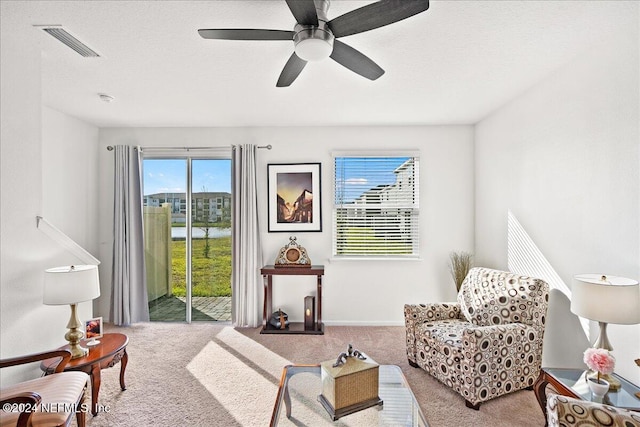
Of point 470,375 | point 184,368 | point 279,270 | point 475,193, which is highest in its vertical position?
point 475,193

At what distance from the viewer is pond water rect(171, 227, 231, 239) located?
4355mm

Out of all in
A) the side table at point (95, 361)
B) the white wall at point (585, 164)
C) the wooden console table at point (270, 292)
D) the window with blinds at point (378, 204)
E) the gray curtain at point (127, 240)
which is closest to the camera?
the white wall at point (585, 164)

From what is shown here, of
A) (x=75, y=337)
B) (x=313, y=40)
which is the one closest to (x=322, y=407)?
(x=75, y=337)

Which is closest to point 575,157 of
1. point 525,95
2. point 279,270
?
point 525,95

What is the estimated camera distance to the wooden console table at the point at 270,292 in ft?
12.7

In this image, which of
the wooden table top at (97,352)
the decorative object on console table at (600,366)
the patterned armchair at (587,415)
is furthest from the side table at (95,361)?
the decorative object on console table at (600,366)

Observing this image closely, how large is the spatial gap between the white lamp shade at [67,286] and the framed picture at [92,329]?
36 centimetres

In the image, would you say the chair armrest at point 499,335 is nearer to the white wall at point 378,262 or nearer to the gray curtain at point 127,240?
the white wall at point 378,262

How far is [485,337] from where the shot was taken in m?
2.37

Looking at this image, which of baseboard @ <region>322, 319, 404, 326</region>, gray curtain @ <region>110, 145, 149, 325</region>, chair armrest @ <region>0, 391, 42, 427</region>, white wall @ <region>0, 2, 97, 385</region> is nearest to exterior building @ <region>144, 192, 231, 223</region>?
gray curtain @ <region>110, 145, 149, 325</region>

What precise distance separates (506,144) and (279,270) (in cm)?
292

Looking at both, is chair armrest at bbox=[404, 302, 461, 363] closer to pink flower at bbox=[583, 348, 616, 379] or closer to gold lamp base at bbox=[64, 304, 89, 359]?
pink flower at bbox=[583, 348, 616, 379]

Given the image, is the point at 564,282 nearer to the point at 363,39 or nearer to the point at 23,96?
the point at 363,39

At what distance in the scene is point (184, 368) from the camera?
120 inches
